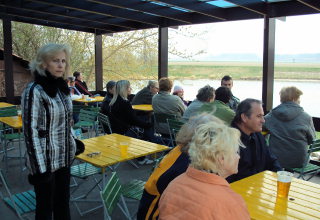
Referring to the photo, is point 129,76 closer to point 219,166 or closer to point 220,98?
point 220,98

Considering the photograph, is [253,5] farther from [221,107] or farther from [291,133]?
[291,133]

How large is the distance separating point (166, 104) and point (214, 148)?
149 inches

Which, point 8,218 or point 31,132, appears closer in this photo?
point 31,132

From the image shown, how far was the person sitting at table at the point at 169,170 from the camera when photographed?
5.03 ft

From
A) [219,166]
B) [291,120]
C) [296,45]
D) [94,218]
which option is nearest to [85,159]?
[94,218]

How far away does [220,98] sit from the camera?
3.82 metres

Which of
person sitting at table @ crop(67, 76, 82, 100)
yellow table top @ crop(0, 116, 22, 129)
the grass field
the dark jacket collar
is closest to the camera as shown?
the dark jacket collar

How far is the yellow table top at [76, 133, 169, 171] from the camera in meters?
2.64

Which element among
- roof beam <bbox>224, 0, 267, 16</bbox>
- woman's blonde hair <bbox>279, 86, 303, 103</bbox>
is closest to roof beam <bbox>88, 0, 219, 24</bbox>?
roof beam <bbox>224, 0, 267, 16</bbox>

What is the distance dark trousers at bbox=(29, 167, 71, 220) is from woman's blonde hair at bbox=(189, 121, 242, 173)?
1.12 meters

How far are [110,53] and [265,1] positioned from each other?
36.0 ft

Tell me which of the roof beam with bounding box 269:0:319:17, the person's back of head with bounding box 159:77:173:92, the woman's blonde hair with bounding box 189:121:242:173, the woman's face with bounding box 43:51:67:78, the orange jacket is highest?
the roof beam with bounding box 269:0:319:17

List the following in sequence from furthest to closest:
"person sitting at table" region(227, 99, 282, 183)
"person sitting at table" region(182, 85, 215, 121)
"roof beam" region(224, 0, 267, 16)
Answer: "roof beam" region(224, 0, 267, 16) < "person sitting at table" region(182, 85, 215, 121) < "person sitting at table" region(227, 99, 282, 183)

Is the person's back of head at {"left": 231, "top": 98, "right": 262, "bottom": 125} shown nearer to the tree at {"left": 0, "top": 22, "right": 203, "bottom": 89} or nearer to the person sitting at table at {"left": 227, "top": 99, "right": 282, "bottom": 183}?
the person sitting at table at {"left": 227, "top": 99, "right": 282, "bottom": 183}
